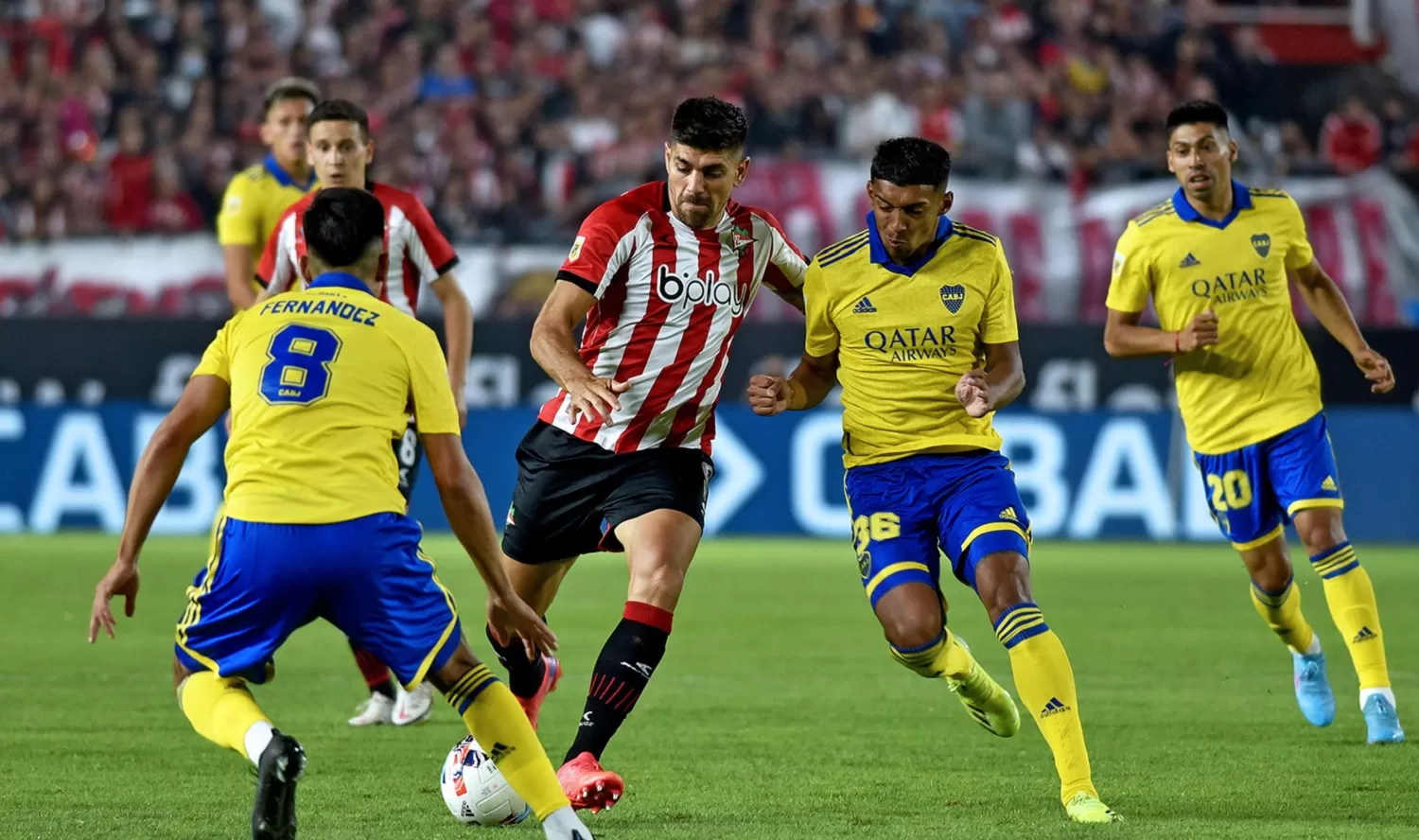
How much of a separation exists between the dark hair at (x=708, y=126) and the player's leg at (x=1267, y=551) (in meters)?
2.86

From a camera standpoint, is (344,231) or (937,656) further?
(937,656)

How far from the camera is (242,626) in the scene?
188 inches

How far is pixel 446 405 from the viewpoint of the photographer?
4867mm

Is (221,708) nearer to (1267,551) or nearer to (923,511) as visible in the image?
(923,511)

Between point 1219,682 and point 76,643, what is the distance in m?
5.70

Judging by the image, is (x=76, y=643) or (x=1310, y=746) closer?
(x=1310, y=746)

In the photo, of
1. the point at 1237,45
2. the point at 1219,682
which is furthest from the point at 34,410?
the point at 1237,45

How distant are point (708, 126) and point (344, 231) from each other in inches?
60.5

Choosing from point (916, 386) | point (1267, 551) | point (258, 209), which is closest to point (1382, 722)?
point (1267, 551)

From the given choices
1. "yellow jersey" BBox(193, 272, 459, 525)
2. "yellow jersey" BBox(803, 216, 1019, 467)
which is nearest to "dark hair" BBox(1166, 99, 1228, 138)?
"yellow jersey" BBox(803, 216, 1019, 467)

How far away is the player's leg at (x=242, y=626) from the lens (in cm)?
468

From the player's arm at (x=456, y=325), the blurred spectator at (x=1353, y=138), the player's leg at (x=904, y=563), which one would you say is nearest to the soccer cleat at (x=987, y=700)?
the player's leg at (x=904, y=563)

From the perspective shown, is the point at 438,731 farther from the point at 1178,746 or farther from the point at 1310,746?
the point at 1310,746

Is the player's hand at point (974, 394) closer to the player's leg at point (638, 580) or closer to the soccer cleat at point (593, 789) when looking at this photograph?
the player's leg at point (638, 580)
